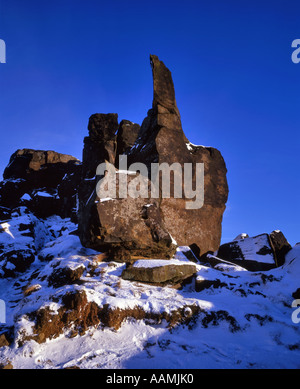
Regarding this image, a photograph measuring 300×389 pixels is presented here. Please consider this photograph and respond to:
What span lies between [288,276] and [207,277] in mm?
1983

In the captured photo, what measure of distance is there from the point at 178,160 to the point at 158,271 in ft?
17.4

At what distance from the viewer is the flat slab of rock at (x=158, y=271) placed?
5867mm

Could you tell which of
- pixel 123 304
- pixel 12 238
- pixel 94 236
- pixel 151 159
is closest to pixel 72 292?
pixel 123 304

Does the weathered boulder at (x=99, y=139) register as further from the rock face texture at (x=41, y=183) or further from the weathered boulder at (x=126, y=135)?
the rock face texture at (x=41, y=183)

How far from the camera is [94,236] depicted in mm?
6523

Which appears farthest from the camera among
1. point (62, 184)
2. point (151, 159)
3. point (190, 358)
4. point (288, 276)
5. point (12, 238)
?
point (62, 184)

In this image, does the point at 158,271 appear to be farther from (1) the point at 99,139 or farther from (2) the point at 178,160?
(1) the point at 99,139

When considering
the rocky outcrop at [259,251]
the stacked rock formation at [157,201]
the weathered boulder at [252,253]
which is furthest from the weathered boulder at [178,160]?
the rocky outcrop at [259,251]

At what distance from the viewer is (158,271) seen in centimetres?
600

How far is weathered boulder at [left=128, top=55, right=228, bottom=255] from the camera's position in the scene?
946 cm

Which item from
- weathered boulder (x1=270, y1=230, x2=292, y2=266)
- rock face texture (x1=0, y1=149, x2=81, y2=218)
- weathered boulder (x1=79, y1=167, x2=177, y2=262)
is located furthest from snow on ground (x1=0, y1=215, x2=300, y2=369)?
rock face texture (x1=0, y1=149, x2=81, y2=218)

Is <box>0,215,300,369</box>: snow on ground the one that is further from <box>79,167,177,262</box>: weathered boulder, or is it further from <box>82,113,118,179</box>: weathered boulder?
<box>82,113,118,179</box>: weathered boulder
